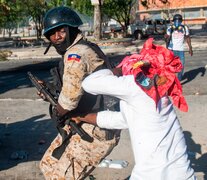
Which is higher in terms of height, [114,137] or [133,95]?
[133,95]

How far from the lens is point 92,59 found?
11.1 ft

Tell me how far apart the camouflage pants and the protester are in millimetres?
794

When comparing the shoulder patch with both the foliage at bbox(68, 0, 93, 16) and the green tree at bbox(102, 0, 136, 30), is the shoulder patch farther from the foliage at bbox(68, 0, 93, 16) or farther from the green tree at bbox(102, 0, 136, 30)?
the foliage at bbox(68, 0, 93, 16)

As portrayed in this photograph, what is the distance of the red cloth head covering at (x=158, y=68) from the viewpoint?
2639mm

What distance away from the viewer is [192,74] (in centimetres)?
1276

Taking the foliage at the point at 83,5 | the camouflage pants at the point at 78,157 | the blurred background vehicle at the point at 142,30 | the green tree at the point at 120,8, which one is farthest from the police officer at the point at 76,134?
the foliage at the point at 83,5

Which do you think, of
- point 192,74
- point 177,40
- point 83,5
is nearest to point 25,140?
point 177,40

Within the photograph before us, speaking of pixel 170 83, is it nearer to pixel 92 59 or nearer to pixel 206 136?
pixel 92 59

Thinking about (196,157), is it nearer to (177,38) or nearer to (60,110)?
(60,110)

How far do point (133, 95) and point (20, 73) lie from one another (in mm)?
13767

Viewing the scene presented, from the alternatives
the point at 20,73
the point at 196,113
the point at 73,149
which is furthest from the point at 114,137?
the point at 20,73

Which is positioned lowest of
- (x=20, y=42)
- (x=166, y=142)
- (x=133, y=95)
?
(x=20, y=42)

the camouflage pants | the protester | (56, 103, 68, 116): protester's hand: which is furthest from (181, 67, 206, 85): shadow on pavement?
Answer: the protester

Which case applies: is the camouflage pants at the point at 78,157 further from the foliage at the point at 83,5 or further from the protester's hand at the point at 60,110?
the foliage at the point at 83,5
